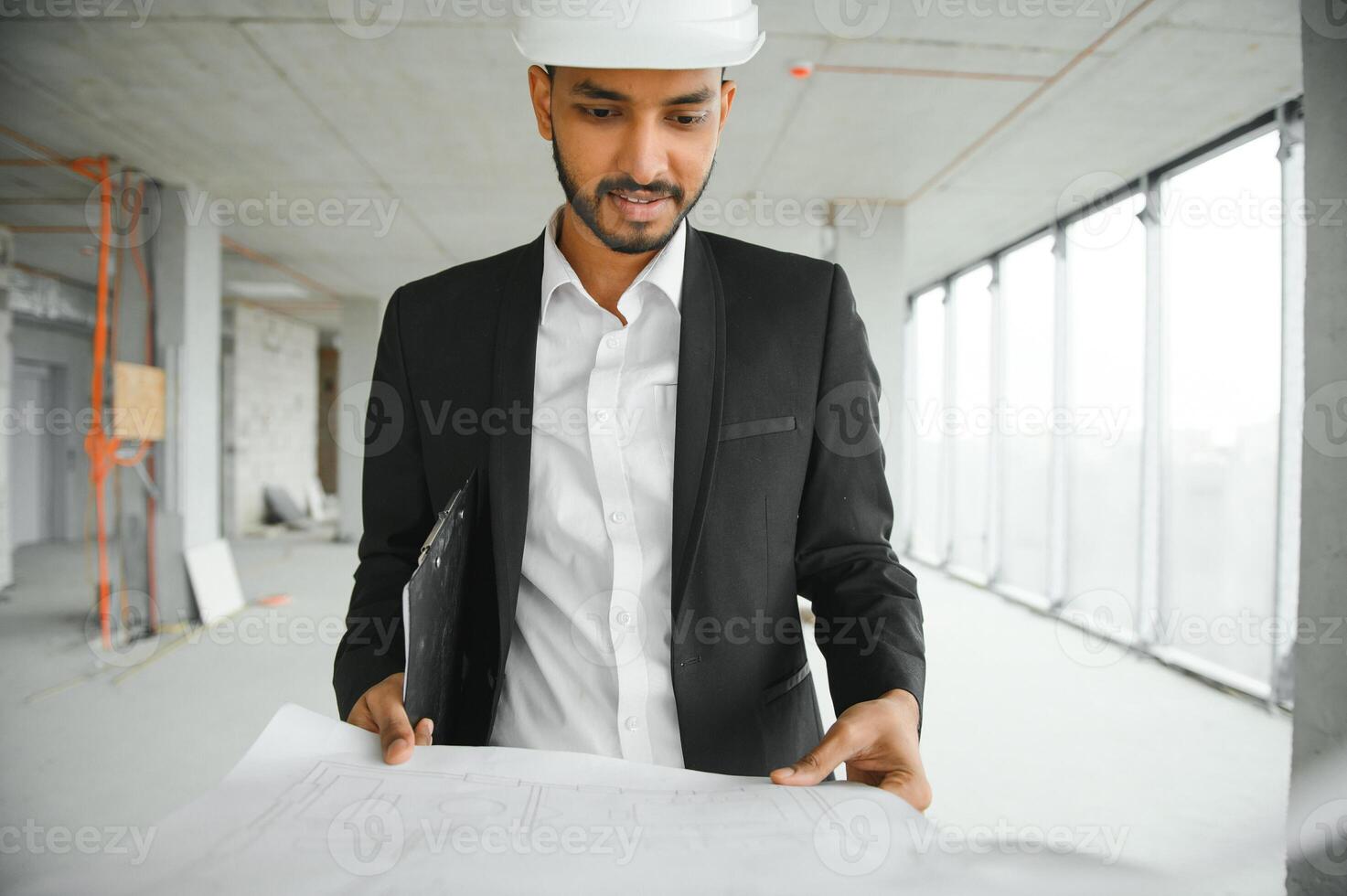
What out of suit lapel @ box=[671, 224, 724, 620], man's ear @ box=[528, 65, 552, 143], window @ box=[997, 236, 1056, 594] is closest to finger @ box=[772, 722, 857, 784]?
suit lapel @ box=[671, 224, 724, 620]

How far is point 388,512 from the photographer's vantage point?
1.05 m

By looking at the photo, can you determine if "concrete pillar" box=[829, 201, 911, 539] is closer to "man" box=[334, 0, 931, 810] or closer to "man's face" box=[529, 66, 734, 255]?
"man" box=[334, 0, 931, 810]

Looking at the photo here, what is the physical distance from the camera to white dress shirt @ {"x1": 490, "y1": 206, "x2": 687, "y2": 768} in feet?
3.21

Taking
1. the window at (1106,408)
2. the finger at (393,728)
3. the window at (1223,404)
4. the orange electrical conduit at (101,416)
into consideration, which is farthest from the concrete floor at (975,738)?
the finger at (393,728)

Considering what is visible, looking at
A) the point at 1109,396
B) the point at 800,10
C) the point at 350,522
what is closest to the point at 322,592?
the point at 350,522

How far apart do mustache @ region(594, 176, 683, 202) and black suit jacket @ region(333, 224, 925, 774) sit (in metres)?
0.14

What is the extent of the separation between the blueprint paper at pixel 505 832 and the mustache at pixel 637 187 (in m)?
0.62

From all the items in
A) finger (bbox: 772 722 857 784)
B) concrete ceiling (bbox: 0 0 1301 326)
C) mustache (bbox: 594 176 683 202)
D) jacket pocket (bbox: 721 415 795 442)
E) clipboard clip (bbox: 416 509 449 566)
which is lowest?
finger (bbox: 772 722 857 784)

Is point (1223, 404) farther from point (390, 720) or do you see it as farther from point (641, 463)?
point (390, 720)

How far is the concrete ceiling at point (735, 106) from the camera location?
141 inches

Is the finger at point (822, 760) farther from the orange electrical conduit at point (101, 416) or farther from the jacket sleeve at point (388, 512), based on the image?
the orange electrical conduit at point (101, 416)

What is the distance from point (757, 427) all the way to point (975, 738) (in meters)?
3.38

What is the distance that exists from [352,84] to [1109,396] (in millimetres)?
5571

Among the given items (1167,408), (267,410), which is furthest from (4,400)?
(1167,408)
